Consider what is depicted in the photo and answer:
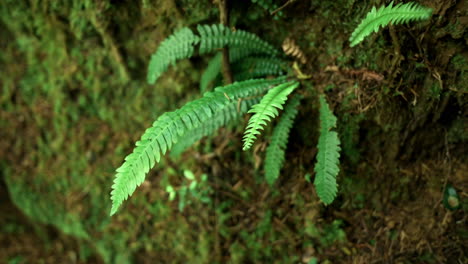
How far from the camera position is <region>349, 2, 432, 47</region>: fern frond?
162cm

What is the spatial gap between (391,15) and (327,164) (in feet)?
3.03

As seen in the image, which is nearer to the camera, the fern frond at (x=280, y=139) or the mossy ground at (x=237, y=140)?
the mossy ground at (x=237, y=140)

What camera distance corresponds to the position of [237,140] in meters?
2.99

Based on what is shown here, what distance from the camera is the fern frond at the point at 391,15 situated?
1.62m

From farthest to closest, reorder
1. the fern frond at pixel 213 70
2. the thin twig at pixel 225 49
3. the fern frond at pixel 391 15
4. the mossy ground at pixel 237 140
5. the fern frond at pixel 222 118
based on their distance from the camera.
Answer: the fern frond at pixel 213 70
the thin twig at pixel 225 49
the fern frond at pixel 222 118
the mossy ground at pixel 237 140
the fern frond at pixel 391 15

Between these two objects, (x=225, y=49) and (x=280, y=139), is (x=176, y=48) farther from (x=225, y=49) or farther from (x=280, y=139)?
(x=280, y=139)

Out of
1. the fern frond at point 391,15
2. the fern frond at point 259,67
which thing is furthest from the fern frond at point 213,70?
the fern frond at point 391,15

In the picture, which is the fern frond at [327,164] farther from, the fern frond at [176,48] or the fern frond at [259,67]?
the fern frond at [176,48]

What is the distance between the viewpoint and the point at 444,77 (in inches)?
79.8

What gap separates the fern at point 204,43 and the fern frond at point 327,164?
783 millimetres

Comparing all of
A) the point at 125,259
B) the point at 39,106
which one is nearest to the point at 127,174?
the point at 125,259

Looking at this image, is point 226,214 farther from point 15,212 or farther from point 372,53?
point 15,212

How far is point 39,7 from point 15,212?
3339mm

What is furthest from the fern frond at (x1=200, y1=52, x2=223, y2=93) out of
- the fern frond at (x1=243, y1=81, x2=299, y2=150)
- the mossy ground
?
the fern frond at (x1=243, y1=81, x2=299, y2=150)
